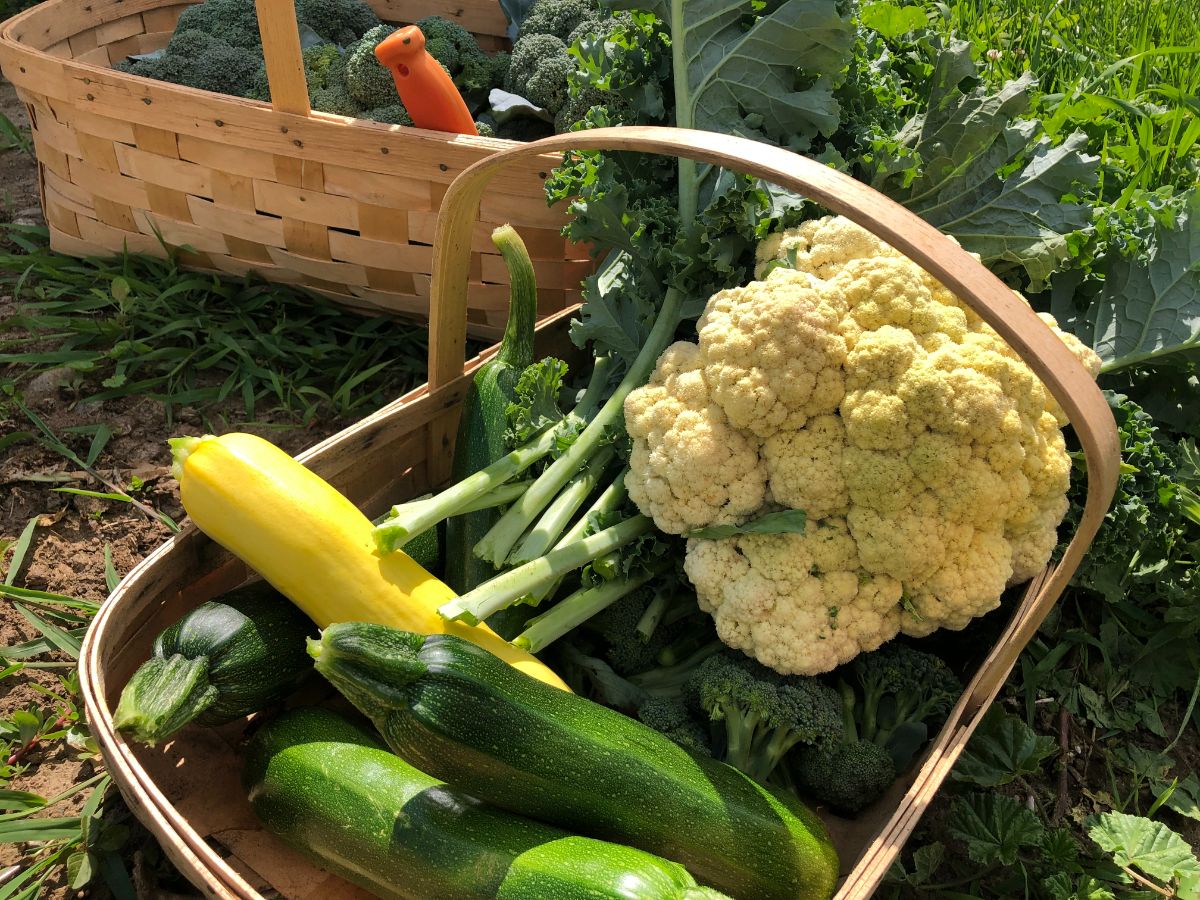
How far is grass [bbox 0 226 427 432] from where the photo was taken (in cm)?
264

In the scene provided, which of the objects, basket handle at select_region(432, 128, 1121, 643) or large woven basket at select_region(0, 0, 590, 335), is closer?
basket handle at select_region(432, 128, 1121, 643)

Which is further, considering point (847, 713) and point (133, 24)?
point (133, 24)

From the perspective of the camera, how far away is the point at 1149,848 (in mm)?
1669

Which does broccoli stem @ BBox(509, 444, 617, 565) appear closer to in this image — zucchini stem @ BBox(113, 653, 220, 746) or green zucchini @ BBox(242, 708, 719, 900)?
green zucchini @ BBox(242, 708, 719, 900)

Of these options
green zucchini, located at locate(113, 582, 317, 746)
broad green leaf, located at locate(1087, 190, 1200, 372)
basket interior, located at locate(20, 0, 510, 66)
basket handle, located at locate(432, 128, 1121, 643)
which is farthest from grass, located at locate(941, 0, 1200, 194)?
green zucchini, located at locate(113, 582, 317, 746)

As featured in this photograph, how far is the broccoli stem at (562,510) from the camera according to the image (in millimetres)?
1665

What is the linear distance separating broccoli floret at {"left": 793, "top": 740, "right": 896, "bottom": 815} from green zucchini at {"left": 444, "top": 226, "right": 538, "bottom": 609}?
22.3 inches

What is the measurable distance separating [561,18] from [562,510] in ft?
6.83

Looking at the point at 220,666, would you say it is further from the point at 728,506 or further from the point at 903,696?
the point at 903,696

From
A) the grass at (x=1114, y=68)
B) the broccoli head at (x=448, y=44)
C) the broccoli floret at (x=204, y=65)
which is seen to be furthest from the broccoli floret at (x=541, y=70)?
the grass at (x=1114, y=68)

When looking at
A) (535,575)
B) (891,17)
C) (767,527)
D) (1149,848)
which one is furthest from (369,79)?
(1149,848)

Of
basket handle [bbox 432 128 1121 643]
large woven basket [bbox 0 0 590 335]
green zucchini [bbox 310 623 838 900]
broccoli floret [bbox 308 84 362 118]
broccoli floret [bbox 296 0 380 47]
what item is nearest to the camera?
basket handle [bbox 432 128 1121 643]

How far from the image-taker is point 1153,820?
5.91 ft

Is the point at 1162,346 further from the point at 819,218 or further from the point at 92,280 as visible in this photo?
the point at 92,280
